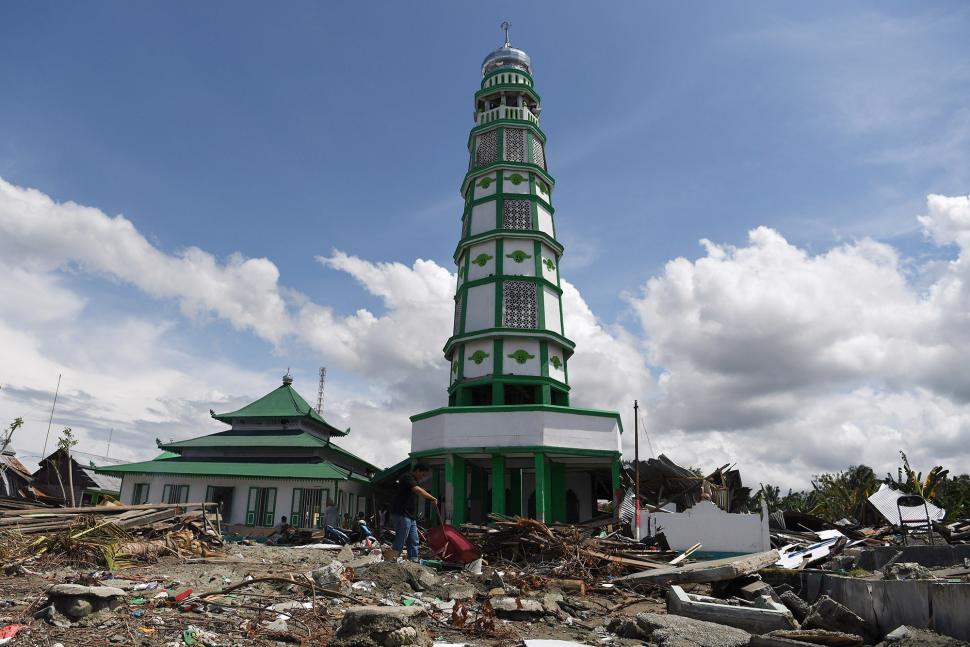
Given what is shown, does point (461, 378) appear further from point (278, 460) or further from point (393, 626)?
point (393, 626)

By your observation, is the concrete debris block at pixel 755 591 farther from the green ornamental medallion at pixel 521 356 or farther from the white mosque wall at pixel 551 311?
the white mosque wall at pixel 551 311

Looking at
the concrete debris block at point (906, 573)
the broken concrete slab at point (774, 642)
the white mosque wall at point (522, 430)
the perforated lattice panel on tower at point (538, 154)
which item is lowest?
the broken concrete slab at point (774, 642)

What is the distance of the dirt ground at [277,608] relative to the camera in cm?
622

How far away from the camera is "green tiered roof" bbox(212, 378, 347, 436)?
31516 millimetres

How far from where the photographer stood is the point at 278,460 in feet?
97.3

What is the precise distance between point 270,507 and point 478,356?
36.4ft

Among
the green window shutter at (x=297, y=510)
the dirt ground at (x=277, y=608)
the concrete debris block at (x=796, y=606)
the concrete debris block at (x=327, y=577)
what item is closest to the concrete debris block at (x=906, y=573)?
the concrete debris block at (x=796, y=606)

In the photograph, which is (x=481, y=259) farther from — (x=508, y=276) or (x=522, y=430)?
(x=522, y=430)

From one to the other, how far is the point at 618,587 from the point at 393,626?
5311mm

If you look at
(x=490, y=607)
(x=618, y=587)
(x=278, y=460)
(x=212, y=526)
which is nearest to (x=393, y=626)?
(x=490, y=607)

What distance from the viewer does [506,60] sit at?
3400cm

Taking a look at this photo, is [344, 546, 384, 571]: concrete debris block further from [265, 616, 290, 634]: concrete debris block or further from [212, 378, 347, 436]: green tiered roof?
[212, 378, 347, 436]: green tiered roof

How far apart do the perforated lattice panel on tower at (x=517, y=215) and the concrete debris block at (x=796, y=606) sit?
832 inches

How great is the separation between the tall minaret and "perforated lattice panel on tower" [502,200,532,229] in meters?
0.04
